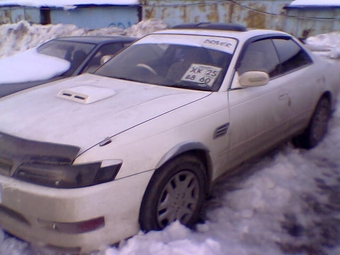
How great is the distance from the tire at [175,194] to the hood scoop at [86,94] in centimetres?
81

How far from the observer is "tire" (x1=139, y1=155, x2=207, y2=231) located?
273cm

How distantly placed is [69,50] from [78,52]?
0.86 ft


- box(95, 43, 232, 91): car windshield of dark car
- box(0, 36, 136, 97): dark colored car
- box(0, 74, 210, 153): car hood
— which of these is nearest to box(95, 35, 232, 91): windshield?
box(95, 43, 232, 91): car windshield of dark car

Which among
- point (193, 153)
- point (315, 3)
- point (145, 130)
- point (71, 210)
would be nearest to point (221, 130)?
point (193, 153)

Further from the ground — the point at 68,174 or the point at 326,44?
the point at 68,174

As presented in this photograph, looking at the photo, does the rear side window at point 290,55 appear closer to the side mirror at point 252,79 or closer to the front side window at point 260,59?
the front side window at point 260,59

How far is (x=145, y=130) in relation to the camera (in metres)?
2.72

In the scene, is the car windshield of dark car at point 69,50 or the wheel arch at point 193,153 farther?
the car windshield of dark car at point 69,50

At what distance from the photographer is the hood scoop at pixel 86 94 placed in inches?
124

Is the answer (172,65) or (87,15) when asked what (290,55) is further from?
(87,15)

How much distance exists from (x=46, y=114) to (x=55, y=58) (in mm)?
3156

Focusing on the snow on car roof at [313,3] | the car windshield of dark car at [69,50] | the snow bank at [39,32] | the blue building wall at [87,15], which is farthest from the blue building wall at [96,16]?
the car windshield of dark car at [69,50]

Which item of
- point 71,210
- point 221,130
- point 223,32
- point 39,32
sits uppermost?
point 223,32

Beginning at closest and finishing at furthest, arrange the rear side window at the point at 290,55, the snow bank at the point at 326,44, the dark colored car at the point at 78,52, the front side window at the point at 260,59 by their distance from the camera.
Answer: the front side window at the point at 260,59, the rear side window at the point at 290,55, the dark colored car at the point at 78,52, the snow bank at the point at 326,44
